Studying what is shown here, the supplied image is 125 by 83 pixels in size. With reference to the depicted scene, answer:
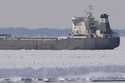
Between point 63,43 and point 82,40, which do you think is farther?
point 63,43

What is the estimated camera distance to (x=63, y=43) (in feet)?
178

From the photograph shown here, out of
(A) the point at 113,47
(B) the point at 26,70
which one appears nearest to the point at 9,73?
(B) the point at 26,70

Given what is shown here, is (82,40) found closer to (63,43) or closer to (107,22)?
(63,43)

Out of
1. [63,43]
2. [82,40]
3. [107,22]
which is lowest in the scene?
[63,43]

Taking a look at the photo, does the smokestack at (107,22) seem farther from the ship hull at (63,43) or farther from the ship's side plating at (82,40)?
the ship hull at (63,43)

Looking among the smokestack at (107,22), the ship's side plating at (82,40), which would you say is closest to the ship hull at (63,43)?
the ship's side plating at (82,40)

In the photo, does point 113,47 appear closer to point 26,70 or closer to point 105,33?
point 105,33

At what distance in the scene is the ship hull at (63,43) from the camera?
5312 centimetres

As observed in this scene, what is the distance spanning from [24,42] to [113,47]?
10901mm

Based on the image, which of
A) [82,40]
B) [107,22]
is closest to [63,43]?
[82,40]

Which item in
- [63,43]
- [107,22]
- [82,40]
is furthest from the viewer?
[107,22]

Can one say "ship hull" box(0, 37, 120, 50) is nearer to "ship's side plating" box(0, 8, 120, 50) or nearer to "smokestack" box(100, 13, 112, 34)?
"ship's side plating" box(0, 8, 120, 50)

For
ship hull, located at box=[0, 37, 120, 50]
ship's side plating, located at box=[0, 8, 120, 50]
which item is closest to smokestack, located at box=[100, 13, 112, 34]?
ship's side plating, located at box=[0, 8, 120, 50]

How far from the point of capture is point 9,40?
5584 cm
